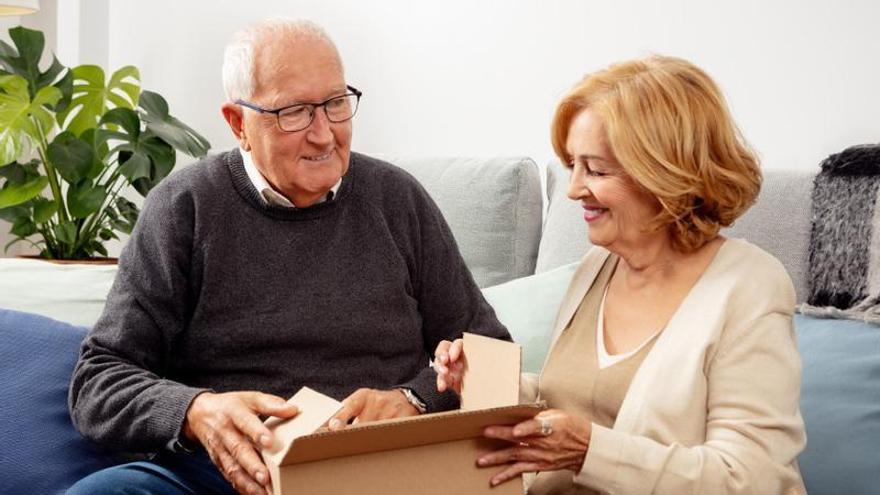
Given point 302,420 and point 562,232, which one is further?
point 562,232

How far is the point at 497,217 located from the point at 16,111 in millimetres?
1523

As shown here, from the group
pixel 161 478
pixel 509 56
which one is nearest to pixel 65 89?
pixel 509 56

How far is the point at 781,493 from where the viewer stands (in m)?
1.63

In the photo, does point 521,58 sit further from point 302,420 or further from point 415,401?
point 302,420

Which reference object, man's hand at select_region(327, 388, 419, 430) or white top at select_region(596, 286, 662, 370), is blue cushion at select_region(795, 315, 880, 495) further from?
man's hand at select_region(327, 388, 419, 430)

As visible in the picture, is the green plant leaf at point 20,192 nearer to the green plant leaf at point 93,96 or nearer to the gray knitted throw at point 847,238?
the green plant leaf at point 93,96

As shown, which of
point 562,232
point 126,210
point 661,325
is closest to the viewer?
point 661,325

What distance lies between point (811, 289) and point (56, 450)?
1.24m

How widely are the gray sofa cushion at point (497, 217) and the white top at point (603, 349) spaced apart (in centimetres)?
59

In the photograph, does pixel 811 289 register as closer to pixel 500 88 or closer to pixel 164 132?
pixel 500 88

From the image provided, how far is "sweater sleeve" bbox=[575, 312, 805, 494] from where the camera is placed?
1566 millimetres

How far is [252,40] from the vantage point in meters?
1.93

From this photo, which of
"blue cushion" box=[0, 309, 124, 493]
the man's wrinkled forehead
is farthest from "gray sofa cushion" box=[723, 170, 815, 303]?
"blue cushion" box=[0, 309, 124, 493]

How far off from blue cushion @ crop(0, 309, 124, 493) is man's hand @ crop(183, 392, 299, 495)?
0.35 meters
